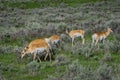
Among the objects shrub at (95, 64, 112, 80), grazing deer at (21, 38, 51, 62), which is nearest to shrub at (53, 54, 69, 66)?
grazing deer at (21, 38, 51, 62)

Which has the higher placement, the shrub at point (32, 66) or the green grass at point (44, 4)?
the shrub at point (32, 66)

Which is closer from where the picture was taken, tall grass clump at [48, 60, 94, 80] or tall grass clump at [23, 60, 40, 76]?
tall grass clump at [48, 60, 94, 80]

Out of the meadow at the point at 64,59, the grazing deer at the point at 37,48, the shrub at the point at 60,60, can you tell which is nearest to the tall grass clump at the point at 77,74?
the meadow at the point at 64,59

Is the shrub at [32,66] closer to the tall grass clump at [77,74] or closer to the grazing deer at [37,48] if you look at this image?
the grazing deer at [37,48]

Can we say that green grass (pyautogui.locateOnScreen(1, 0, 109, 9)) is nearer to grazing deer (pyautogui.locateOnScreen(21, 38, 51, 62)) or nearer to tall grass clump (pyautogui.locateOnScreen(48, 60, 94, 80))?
grazing deer (pyautogui.locateOnScreen(21, 38, 51, 62))

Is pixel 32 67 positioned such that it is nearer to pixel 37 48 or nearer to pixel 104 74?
pixel 37 48

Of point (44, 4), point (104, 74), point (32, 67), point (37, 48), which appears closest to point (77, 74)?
point (104, 74)

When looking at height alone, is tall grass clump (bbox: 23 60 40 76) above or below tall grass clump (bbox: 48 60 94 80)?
below

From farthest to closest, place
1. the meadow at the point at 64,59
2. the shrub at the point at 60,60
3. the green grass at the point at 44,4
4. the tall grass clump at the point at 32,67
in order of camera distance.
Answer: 1. the green grass at the point at 44,4
2. the shrub at the point at 60,60
3. the tall grass clump at the point at 32,67
4. the meadow at the point at 64,59

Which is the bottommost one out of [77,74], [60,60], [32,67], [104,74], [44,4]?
[44,4]

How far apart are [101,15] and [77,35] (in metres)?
13.9

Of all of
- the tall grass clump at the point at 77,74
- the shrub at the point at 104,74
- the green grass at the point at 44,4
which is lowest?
the green grass at the point at 44,4

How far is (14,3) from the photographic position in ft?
144

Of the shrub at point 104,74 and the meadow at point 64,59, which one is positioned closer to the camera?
the shrub at point 104,74
